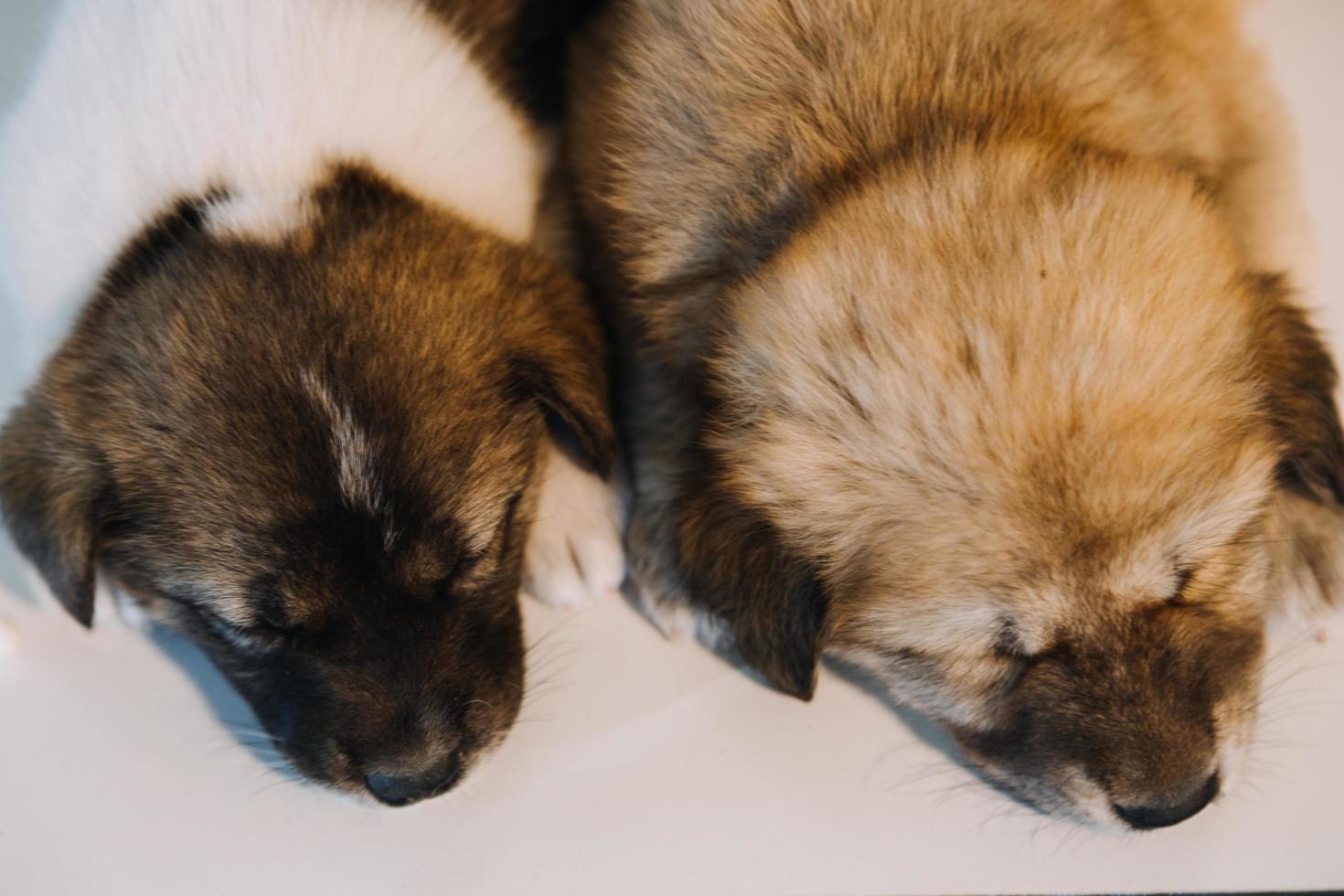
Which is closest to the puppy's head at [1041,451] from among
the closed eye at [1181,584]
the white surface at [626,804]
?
the closed eye at [1181,584]

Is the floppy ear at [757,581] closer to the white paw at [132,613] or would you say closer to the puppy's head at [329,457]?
the puppy's head at [329,457]

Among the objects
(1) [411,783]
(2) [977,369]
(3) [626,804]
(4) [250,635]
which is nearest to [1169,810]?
(2) [977,369]

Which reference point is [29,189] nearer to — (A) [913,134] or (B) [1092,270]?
(A) [913,134]

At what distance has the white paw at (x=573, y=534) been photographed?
83.9 inches

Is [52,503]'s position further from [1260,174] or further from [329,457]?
[1260,174]

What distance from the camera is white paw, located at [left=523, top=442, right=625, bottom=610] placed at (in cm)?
213

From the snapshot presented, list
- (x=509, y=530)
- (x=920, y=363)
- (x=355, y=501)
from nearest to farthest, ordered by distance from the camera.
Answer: (x=920, y=363) < (x=355, y=501) < (x=509, y=530)

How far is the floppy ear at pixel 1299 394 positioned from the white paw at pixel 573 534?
117 cm

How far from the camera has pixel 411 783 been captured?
6.07 feet

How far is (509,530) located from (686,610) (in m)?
0.43

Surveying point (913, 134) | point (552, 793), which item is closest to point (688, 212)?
point (913, 134)

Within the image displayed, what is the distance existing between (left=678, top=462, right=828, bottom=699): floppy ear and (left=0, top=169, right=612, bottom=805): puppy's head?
0.26 meters

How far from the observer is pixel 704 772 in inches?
83.5

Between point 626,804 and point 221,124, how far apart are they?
1463mm
